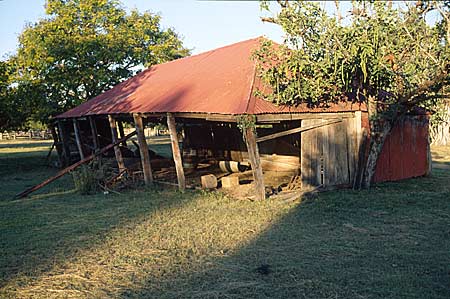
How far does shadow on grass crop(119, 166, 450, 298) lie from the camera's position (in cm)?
527

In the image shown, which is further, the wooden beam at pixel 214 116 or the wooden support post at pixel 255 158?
the wooden beam at pixel 214 116

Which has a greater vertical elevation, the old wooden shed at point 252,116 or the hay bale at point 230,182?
the old wooden shed at point 252,116

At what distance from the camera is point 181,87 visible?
1483 centimetres

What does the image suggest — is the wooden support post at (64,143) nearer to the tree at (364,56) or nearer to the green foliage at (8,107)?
the green foliage at (8,107)

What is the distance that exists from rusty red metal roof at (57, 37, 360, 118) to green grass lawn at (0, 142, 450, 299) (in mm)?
2446

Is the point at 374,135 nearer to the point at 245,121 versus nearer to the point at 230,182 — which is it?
the point at 245,121

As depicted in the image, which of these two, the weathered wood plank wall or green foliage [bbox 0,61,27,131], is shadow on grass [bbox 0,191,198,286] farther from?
green foliage [bbox 0,61,27,131]

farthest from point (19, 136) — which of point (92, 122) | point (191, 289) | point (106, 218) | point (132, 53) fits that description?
point (191, 289)

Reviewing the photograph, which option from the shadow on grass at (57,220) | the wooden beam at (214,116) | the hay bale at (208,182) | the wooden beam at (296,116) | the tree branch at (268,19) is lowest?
the hay bale at (208,182)

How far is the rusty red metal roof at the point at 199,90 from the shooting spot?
37.1ft

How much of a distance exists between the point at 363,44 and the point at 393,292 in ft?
20.7

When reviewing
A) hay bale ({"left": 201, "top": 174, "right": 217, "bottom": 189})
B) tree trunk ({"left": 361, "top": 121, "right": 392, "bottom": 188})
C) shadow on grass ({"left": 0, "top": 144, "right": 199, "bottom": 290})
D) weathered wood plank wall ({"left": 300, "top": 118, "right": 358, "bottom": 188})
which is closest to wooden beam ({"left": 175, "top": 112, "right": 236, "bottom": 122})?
hay bale ({"left": 201, "top": 174, "right": 217, "bottom": 189})

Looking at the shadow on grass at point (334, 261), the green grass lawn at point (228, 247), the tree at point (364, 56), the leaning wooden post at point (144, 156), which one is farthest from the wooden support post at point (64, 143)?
the shadow on grass at point (334, 261)

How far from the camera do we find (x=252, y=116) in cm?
1048
